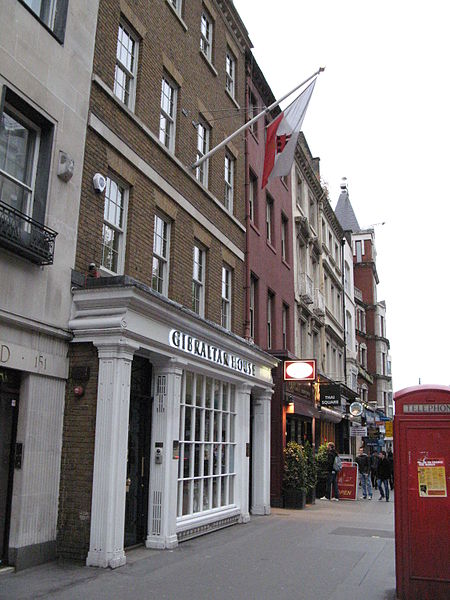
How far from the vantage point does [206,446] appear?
41.2 ft

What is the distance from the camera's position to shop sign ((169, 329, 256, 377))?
35.2 feet

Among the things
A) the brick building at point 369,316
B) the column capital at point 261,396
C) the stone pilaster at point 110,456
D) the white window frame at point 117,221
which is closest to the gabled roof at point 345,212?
the brick building at point 369,316

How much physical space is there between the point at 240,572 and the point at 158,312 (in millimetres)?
4047

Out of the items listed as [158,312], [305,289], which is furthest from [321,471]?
[158,312]

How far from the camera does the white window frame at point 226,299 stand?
15.8 meters

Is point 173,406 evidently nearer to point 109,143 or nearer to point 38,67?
point 109,143

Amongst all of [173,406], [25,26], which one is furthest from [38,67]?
[173,406]

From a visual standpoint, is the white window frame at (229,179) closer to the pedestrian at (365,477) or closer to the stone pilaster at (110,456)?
the stone pilaster at (110,456)

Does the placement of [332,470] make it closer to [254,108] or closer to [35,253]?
[254,108]

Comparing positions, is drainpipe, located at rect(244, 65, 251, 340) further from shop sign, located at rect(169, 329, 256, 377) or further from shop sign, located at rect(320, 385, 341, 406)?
shop sign, located at rect(320, 385, 341, 406)

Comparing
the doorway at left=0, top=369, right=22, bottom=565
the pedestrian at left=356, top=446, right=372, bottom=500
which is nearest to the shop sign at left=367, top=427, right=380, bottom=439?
the pedestrian at left=356, top=446, right=372, bottom=500

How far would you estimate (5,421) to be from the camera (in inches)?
324

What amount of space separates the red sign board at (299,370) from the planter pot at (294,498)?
3.22m

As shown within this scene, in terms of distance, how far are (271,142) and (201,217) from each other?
2862 mm
